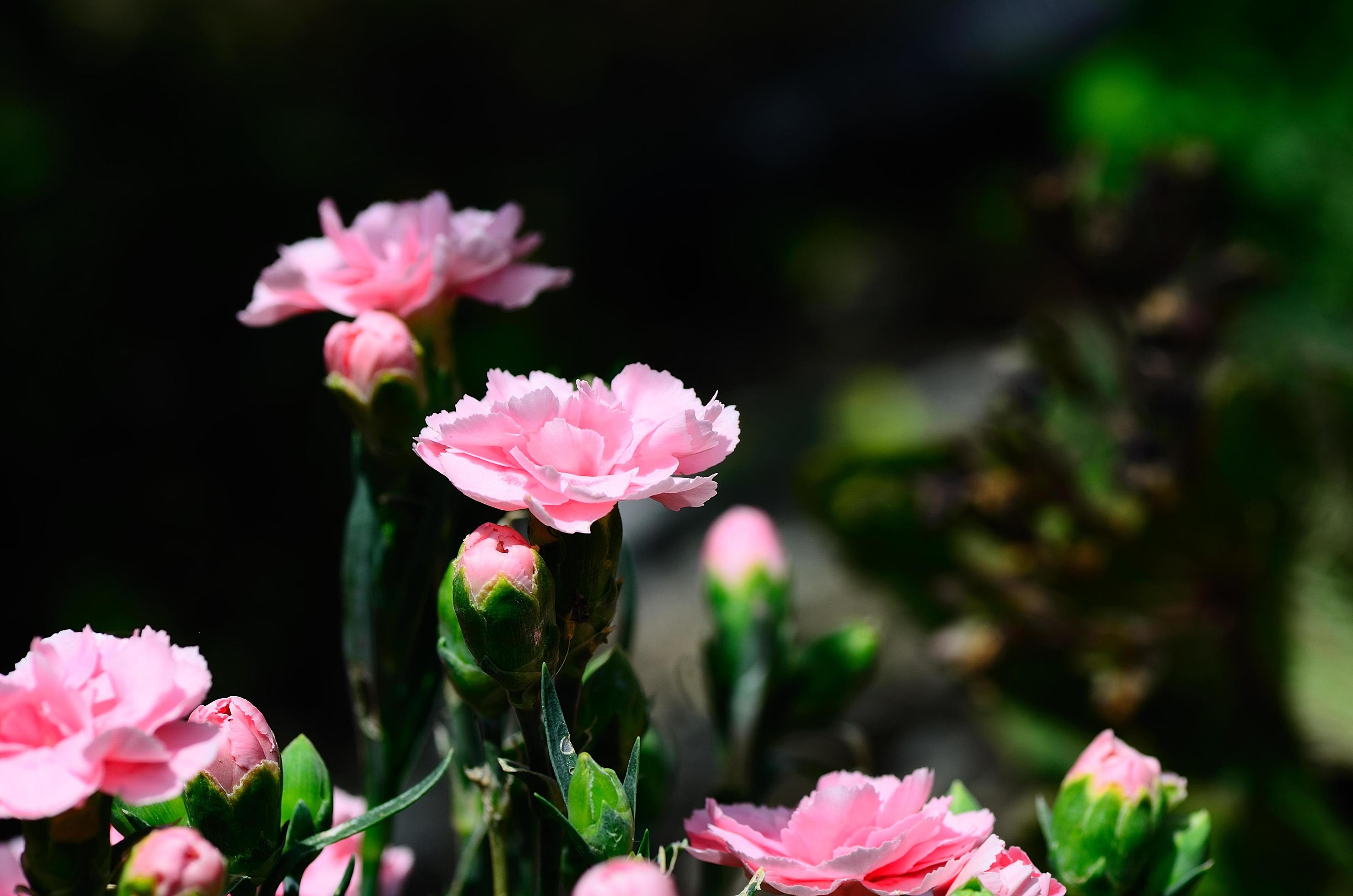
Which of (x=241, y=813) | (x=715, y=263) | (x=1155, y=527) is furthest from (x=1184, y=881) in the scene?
(x=715, y=263)

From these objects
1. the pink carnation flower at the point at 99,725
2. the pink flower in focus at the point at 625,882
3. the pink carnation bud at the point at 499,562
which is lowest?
the pink flower in focus at the point at 625,882

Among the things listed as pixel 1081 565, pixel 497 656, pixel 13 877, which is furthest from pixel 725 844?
pixel 1081 565

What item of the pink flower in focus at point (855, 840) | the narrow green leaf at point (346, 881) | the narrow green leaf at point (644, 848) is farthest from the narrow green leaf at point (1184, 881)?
the narrow green leaf at point (346, 881)

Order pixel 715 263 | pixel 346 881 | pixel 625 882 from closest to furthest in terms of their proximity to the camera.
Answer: pixel 625 882 < pixel 346 881 < pixel 715 263

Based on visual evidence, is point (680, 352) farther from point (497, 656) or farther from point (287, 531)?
point (497, 656)

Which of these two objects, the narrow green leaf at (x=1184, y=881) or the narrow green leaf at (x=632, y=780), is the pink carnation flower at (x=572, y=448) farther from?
the narrow green leaf at (x=1184, y=881)

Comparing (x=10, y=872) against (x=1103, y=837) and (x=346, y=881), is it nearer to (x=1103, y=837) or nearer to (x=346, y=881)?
(x=346, y=881)
